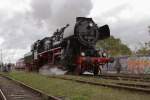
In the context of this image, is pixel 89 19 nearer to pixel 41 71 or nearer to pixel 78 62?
pixel 78 62

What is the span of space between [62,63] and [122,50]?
262 feet

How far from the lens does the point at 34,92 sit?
17297 mm

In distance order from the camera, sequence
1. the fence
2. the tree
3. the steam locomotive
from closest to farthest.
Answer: the steam locomotive < the fence < the tree

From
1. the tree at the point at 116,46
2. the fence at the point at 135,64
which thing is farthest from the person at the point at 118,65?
the tree at the point at 116,46

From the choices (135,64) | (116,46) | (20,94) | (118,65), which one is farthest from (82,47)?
(116,46)

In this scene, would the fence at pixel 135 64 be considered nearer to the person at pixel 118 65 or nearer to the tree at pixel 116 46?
the person at pixel 118 65

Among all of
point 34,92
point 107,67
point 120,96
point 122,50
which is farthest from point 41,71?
point 122,50

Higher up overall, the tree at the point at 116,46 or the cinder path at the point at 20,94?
the tree at the point at 116,46

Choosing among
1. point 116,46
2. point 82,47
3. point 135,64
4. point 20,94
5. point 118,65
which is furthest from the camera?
point 116,46

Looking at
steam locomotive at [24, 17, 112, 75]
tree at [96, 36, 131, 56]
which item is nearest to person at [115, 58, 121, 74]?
steam locomotive at [24, 17, 112, 75]

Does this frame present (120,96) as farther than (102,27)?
No

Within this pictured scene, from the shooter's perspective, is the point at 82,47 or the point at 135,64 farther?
the point at 135,64

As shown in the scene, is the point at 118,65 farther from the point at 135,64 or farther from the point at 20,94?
the point at 20,94

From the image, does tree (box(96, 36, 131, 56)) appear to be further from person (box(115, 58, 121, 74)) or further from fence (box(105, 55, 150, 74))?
person (box(115, 58, 121, 74))
